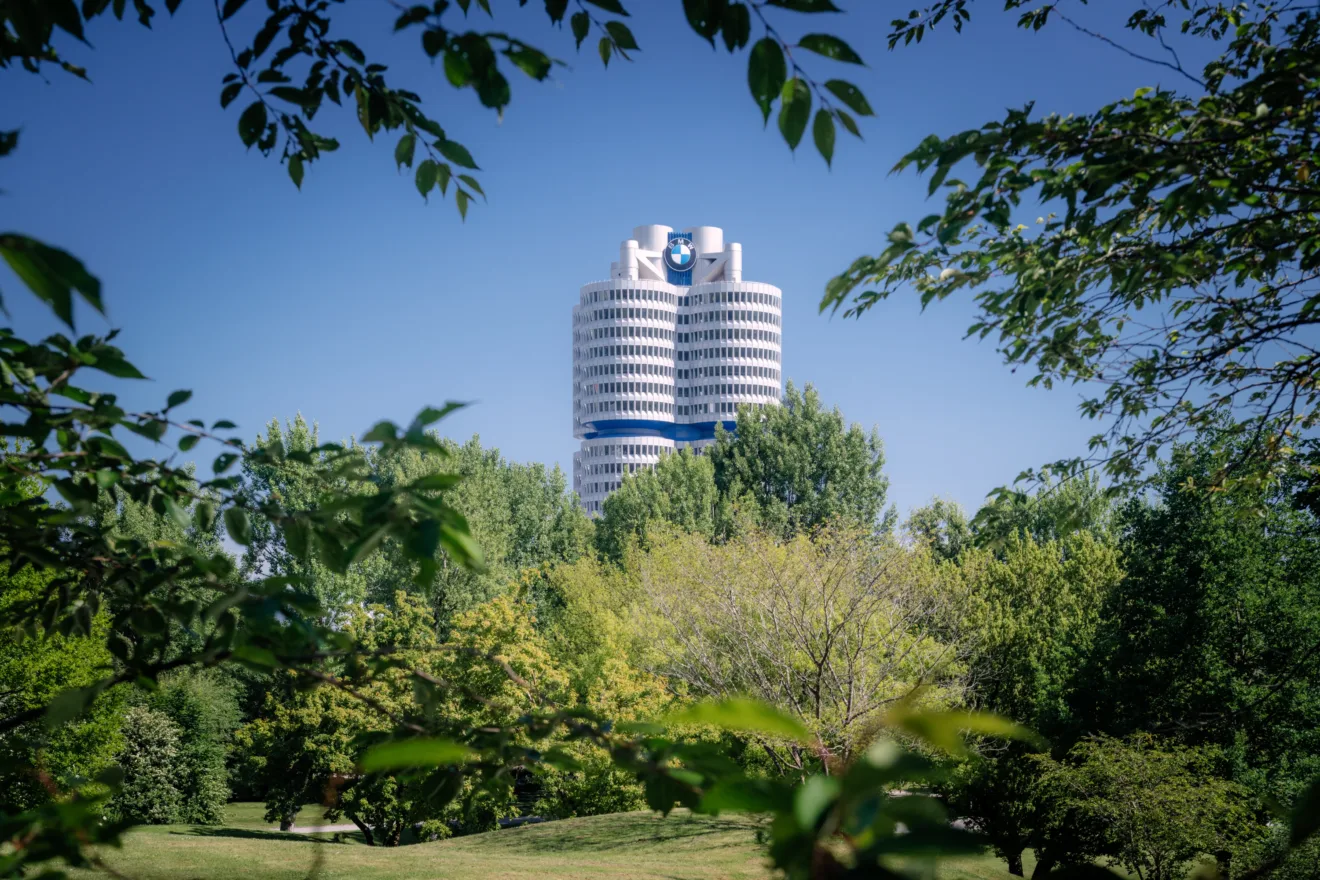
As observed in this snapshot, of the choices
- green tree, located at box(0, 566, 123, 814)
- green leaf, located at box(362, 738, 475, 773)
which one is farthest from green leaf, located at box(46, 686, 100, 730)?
green tree, located at box(0, 566, 123, 814)

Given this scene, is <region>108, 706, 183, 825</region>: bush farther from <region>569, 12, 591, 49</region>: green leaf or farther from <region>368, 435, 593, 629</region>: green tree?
<region>569, 12, 591, 49</region>: green leaf

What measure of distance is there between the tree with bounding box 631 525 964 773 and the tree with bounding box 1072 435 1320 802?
11.8ft

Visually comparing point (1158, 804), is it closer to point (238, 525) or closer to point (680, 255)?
point (238, 525)

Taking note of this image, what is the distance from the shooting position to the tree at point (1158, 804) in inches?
622

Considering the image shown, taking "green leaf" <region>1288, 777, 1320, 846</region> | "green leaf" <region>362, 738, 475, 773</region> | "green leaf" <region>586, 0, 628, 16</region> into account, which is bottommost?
"green leaf" <region>1288, 777, 1320, 846</region>

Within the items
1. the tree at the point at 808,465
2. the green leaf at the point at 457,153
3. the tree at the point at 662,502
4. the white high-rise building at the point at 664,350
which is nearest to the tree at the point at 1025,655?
the tree at the point at 808,465

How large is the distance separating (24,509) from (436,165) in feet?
4.45

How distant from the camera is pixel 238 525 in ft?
8.06

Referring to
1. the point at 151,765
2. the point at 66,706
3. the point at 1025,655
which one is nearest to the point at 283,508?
the point at 66,706

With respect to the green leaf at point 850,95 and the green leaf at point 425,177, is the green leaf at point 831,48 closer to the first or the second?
the green leaf at point 850,95

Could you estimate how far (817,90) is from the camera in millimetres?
1627

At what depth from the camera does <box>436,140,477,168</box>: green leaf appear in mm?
2174

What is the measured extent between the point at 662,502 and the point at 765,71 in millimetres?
37024

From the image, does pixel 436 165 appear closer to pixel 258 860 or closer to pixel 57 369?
pixel 57 369
